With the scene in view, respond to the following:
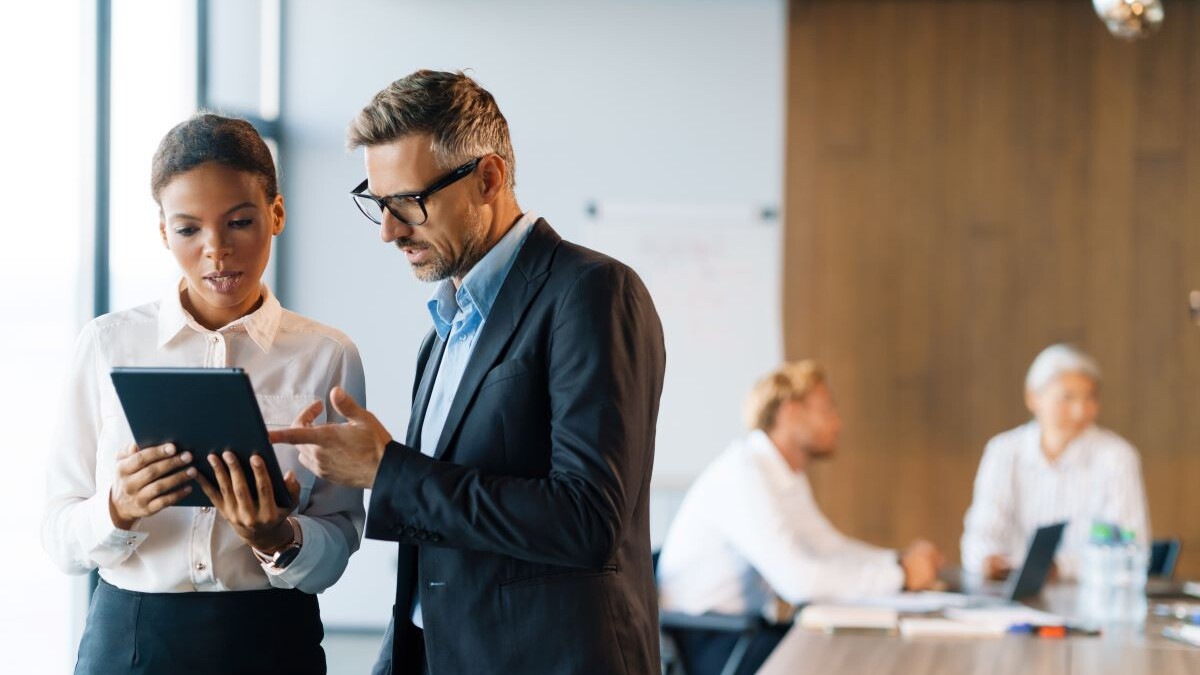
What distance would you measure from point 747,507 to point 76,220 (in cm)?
251

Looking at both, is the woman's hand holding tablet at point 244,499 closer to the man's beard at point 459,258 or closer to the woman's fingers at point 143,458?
the woman's fingers at point 143,458

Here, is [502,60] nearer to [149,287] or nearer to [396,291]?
[396,291]

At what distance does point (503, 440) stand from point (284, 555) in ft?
1.08

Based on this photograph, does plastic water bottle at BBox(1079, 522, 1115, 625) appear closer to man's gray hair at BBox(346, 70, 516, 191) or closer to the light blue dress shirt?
the light blue dress shirt

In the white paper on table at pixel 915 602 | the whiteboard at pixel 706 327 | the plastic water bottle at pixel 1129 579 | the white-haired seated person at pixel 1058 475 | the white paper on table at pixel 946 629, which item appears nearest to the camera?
the white paper on table at pixel 946 629

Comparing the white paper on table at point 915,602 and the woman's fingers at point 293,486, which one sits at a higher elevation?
the woman's fingers at point 293,486

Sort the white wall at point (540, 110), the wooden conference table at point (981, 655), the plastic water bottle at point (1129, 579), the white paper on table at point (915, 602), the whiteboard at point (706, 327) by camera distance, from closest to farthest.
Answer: the wooden conference table at point (981, 655), the white paper on table at point (915, 602), the plastic water bottle at point (1129, 579), the whiteboard at point (706, 327), the white wall at point (540, 110)

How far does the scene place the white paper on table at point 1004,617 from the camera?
3.46m

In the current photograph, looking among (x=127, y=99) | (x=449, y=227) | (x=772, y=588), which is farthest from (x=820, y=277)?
(x=449, y=227)

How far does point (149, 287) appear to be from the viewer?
194 inches

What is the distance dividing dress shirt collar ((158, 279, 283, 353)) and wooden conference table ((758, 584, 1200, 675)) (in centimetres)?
151

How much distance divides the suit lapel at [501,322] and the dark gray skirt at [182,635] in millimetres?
336

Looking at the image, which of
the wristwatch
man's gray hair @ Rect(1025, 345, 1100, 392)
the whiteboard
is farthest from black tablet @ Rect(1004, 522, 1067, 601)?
the wristwatch

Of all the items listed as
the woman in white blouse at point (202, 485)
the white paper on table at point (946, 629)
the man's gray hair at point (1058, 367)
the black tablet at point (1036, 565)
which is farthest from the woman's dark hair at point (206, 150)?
the man's gray hair at point (1058, 367)
